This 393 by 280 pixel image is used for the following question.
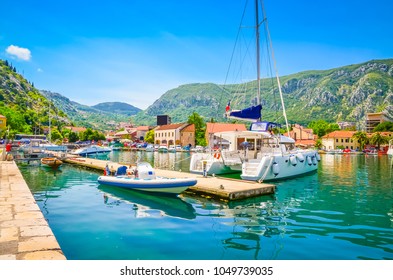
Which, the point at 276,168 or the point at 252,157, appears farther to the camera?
the point at 252,157

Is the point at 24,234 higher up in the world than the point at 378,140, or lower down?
lower down

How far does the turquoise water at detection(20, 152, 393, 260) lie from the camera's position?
27.7 ft

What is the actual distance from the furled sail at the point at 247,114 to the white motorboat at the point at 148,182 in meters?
9.52

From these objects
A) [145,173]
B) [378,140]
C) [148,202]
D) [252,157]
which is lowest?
[148,202]

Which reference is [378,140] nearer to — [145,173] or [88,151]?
[88,151]

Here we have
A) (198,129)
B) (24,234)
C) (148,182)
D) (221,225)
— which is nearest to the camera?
(24,234)

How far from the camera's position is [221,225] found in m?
11.3

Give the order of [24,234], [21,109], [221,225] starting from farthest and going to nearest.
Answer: [21,109], [221,225], [24,234]

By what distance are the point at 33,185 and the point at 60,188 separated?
2647 mm

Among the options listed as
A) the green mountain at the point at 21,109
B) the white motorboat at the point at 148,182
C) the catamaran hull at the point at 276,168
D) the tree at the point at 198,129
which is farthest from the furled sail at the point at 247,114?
the green mountain at the point at 21,109

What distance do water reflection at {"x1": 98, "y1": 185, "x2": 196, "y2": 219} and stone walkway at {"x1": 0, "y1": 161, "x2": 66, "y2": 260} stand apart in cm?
473

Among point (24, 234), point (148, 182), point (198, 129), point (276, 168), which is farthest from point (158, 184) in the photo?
point (198, 129)

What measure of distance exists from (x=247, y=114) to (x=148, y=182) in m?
11.8
